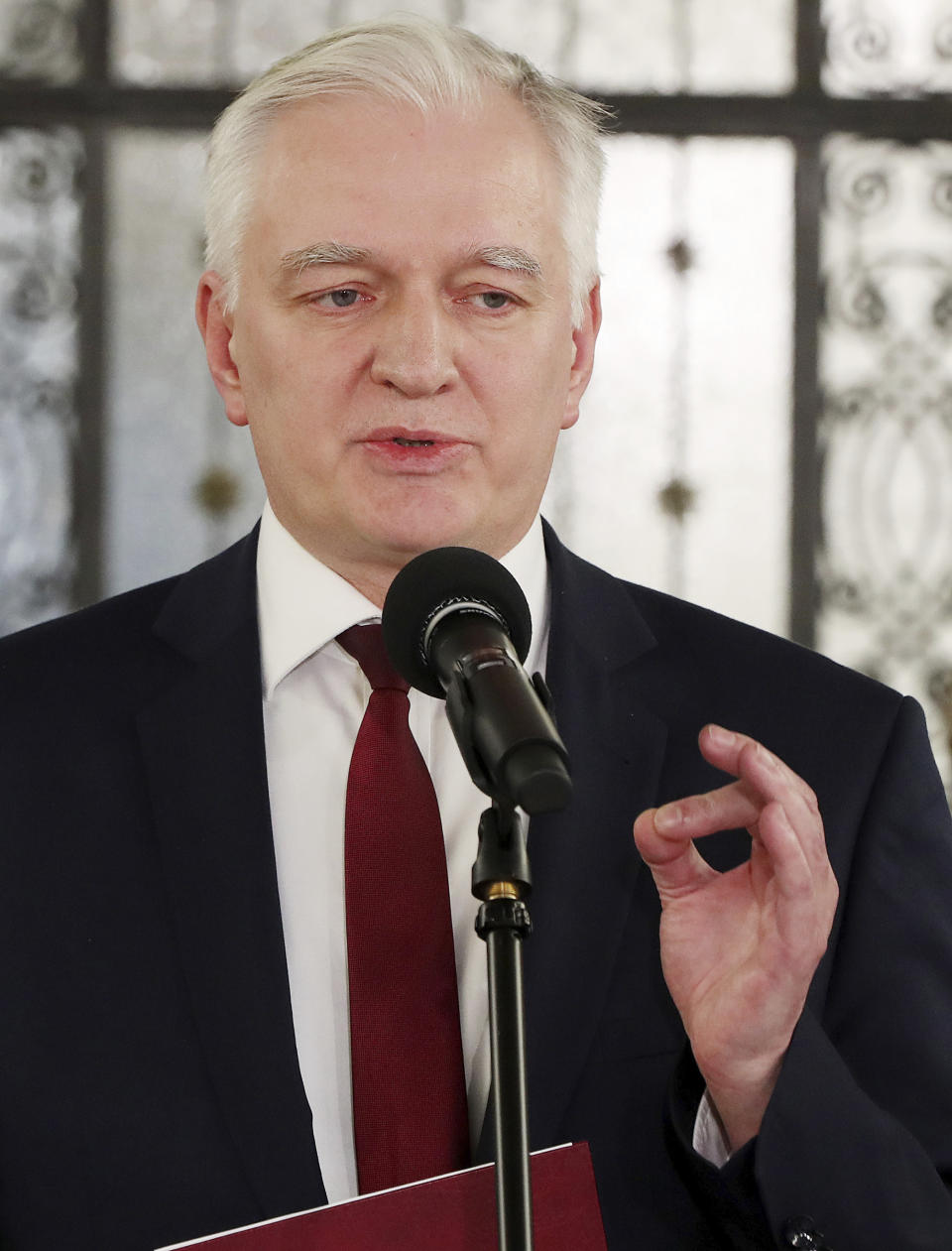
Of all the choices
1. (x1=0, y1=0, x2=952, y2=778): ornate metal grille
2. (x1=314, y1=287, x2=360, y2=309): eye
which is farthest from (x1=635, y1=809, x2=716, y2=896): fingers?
(x1=0, y1=0, x2=952, y2=778): ornate metal grille

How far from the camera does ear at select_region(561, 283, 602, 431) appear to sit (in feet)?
5.73

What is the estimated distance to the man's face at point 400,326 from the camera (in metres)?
1.53

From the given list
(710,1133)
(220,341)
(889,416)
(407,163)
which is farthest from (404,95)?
(889,416)

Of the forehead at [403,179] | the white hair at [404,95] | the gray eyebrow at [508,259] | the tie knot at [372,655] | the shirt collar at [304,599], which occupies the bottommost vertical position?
the tie knot at [372,655]

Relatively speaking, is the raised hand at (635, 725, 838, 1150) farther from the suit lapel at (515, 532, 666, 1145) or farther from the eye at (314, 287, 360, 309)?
the eye at (314, 287, 360, 309)

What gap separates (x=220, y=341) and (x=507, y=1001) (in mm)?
1065

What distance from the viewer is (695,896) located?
3.96ft

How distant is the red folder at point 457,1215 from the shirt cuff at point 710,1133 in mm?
284

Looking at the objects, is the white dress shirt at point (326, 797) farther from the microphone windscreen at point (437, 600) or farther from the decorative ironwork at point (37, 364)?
the decorative ironwork at point (37, 364)

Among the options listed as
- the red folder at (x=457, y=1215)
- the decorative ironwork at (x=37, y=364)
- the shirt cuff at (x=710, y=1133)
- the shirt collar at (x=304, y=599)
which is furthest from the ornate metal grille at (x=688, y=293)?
the red folder at (x=457, y=1215)

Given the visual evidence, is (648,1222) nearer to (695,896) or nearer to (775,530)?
(695,896)

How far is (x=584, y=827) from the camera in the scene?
1.49 metres

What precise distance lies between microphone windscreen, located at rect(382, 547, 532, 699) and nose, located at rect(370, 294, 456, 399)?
1.66 ft

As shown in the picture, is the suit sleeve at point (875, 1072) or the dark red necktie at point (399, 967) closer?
the suit sleeve at point (875, 1072)
